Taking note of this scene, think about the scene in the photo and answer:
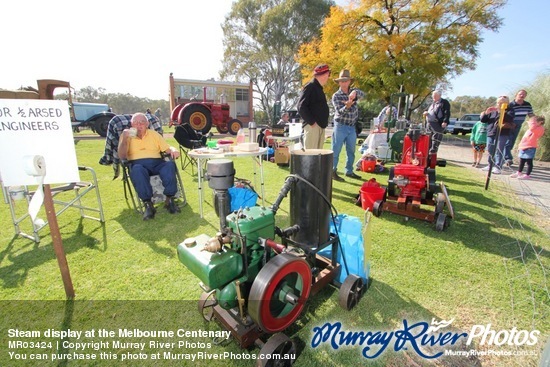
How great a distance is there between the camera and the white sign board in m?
1.70

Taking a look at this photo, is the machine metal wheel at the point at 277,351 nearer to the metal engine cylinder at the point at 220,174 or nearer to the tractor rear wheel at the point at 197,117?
the metal engine cylinder at the point at 220,174

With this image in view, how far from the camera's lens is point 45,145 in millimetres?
1830

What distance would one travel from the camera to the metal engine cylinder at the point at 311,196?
5.66ft

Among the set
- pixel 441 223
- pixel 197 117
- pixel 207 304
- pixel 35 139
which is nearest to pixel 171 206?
Answer: pixel 35 139

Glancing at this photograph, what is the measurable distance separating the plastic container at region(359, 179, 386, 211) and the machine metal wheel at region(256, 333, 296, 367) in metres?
2.31

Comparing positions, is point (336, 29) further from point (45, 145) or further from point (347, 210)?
point (45, 145)

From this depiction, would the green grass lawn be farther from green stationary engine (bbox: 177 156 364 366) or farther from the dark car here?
the dark car

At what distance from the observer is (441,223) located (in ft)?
9.45

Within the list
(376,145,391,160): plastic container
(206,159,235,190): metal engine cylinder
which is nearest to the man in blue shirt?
(376,145,391,160): plastic container

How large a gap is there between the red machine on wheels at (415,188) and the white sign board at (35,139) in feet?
10.3

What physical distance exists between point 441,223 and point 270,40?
84.7 ft

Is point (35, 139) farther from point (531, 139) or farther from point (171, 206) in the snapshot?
point (531, 139)

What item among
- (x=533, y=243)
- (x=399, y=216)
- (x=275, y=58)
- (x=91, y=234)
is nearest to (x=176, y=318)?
(x=91, y=234)

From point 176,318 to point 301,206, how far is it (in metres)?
1.15
